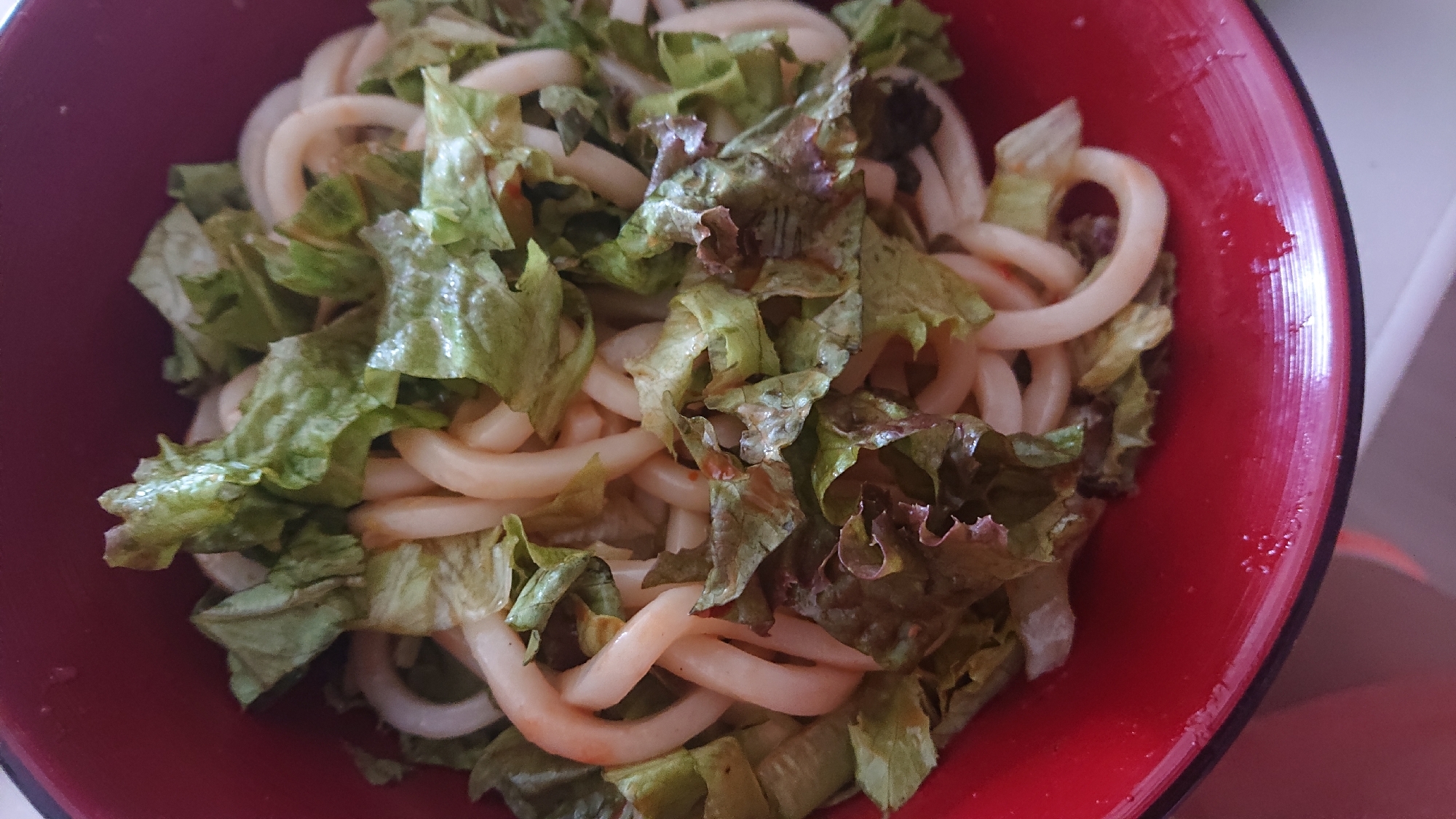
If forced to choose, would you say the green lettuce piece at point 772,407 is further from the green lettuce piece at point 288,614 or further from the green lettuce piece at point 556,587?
the green lettuce piece at point 288,614

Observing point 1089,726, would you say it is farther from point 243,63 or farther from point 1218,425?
point 243,63

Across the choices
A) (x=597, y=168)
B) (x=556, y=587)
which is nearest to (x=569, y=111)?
(x=597, y=168)

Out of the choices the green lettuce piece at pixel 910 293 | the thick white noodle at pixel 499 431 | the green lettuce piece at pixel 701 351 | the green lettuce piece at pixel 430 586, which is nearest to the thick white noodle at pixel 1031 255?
the green lettuce piece at pixel 910 293

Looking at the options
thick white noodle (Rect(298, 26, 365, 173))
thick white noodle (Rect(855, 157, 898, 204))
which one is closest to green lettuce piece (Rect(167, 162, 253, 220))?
thick white noodle (Rect(298, 26, 365, 173))

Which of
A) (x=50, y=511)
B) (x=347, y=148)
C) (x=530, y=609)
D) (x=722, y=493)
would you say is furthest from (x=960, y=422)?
(x=50, y=511)

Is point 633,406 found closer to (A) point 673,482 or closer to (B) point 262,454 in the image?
(A) point 673,482
